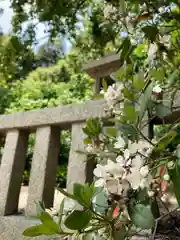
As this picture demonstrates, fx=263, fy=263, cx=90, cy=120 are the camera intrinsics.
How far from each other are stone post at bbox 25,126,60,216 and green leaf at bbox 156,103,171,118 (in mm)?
362

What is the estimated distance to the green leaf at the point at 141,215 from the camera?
1.13ft

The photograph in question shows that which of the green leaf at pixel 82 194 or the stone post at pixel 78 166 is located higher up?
the stone post at pixel 78 166

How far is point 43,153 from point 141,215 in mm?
434

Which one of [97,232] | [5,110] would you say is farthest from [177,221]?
[5,110]

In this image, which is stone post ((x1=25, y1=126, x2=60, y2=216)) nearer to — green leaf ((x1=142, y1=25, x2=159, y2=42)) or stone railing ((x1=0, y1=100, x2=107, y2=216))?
stone railing ((x1=0, y1=100, x2=107, y2=216))

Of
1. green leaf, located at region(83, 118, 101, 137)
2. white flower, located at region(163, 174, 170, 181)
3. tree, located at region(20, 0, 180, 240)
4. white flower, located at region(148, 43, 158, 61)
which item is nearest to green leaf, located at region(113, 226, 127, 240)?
tree, located at region(20, 0, 180, 240)

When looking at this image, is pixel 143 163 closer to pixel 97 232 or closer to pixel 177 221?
pixel 97 232

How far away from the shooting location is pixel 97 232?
0.40m

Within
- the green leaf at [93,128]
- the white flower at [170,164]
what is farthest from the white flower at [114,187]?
the green leaf at [93,128]

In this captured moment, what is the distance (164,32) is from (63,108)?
1.14ft

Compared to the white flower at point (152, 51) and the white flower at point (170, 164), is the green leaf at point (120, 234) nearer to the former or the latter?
the white flower at point (170, 164)

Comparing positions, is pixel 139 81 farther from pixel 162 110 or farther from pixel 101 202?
pixel 101 202

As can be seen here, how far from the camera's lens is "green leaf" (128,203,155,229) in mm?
343

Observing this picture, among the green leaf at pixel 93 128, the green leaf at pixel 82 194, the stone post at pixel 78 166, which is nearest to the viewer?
the green leaf at pixel 82 194
